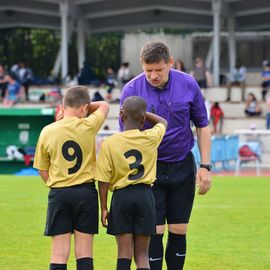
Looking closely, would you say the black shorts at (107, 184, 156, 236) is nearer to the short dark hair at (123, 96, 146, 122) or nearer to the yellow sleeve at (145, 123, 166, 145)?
the yellow sleeve at (145, 123, 166, 145)

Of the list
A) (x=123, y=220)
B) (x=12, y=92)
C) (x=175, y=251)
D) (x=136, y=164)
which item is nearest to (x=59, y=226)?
(x=123, y=220)

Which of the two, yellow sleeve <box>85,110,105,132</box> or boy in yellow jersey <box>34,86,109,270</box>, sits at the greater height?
yellow sleeve <box>85,110,105,132</box>

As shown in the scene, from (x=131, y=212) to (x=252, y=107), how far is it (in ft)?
92.3

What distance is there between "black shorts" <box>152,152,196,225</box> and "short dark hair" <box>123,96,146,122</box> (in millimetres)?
753

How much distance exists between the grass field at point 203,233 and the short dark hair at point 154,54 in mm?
2908

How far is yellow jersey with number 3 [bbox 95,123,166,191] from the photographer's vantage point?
25.6ft

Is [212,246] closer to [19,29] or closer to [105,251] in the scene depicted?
[105,251]

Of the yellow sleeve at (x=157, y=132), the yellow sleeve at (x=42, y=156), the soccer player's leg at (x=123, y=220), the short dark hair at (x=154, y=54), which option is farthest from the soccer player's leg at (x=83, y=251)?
the short dark hair at (x=154, y=54)

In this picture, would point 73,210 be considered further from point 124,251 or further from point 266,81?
point 266,81

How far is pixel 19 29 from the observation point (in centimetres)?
4934

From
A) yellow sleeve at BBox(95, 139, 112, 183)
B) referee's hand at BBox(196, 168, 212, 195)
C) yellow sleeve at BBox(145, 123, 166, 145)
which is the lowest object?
referee's hand at BBox(196, 168, 212, 195)

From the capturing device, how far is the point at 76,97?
791 cm

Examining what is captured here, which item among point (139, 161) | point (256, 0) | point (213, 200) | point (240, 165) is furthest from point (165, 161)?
point (256, 0)

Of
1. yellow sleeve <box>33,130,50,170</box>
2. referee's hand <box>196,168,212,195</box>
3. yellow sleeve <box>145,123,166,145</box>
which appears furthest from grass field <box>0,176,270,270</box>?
yellow sleeve <box>145,123,166,145</box>
